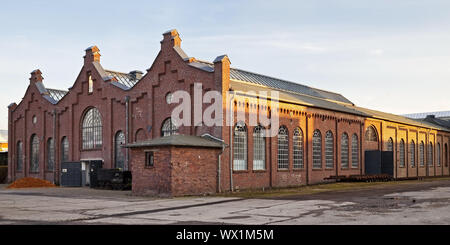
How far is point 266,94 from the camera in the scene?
1233 inches

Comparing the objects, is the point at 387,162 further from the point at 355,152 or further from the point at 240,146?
the point at 240,146

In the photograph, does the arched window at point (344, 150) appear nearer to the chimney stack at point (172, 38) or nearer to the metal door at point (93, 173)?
the chimney stack at point (172, 38)

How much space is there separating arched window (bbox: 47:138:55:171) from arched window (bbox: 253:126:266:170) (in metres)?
18.9

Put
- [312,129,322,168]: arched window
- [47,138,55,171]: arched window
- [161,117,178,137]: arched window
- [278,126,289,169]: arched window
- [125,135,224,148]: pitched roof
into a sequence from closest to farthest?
[125,135,224,148]: pitched roof
[161,117,178,137]: arched window
[278,126,289,169]: arched window
[312,129,322,168]: arched window
[47,138,55,171]: arched window

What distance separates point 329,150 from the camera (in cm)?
3847

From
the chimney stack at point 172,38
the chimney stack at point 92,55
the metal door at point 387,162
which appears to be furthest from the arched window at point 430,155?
the chimney stack at point 92,55

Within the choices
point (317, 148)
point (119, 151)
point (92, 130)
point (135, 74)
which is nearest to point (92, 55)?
point (135, 74)

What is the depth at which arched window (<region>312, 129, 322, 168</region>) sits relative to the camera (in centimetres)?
3653

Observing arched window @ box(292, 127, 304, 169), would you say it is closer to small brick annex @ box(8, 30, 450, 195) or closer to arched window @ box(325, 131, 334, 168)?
small brick annex @ box(8, 30, 450, 195)

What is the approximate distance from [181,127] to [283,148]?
765cm

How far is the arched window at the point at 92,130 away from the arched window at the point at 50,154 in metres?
4.13

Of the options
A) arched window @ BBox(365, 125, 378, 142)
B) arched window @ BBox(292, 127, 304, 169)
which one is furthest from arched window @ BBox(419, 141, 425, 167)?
arched window @ BBox(292, 127, 304, 169)

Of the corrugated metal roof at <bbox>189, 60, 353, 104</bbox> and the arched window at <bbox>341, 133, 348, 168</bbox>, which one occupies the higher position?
the corrugated metal roof at <bbox>189, 60, 353, 104</bbox>
